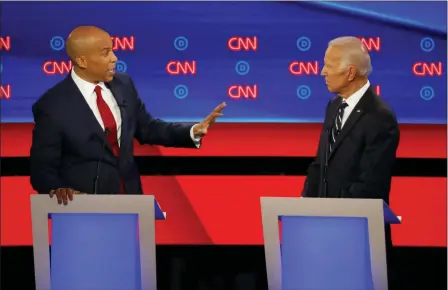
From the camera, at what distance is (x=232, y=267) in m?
4.25

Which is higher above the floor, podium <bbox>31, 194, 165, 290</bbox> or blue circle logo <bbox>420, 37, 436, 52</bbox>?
blue circle logo <bbox>420, 37, 436, 52</bbox>

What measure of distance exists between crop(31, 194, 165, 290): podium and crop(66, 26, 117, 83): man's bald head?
3.37 feet

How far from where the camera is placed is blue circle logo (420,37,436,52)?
4.00 metres

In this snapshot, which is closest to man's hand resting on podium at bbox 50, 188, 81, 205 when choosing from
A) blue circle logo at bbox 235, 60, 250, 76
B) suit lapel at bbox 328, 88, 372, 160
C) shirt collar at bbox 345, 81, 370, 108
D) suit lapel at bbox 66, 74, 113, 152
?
suit lapel at bbox 66, 74, 113, 152

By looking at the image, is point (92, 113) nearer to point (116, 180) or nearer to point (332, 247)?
point (116, 180)

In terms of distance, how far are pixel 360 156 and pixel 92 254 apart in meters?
1.21

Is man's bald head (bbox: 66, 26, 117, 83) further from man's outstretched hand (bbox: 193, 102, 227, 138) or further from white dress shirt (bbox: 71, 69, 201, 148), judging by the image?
man's outstretched hand (bbox: 193, 102, 227, 138)

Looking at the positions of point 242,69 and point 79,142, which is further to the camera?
point 242,69

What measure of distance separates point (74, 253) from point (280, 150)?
2.00m

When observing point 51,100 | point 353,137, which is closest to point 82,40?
point 51,100

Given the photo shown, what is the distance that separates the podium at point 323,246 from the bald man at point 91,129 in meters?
0.88

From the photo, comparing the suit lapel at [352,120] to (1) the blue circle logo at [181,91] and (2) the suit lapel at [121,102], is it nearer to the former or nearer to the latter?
(2) the suit lapel at [121,102]

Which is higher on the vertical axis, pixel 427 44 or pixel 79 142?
pixel 427 44

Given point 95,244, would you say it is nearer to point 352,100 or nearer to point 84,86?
point 84,86
